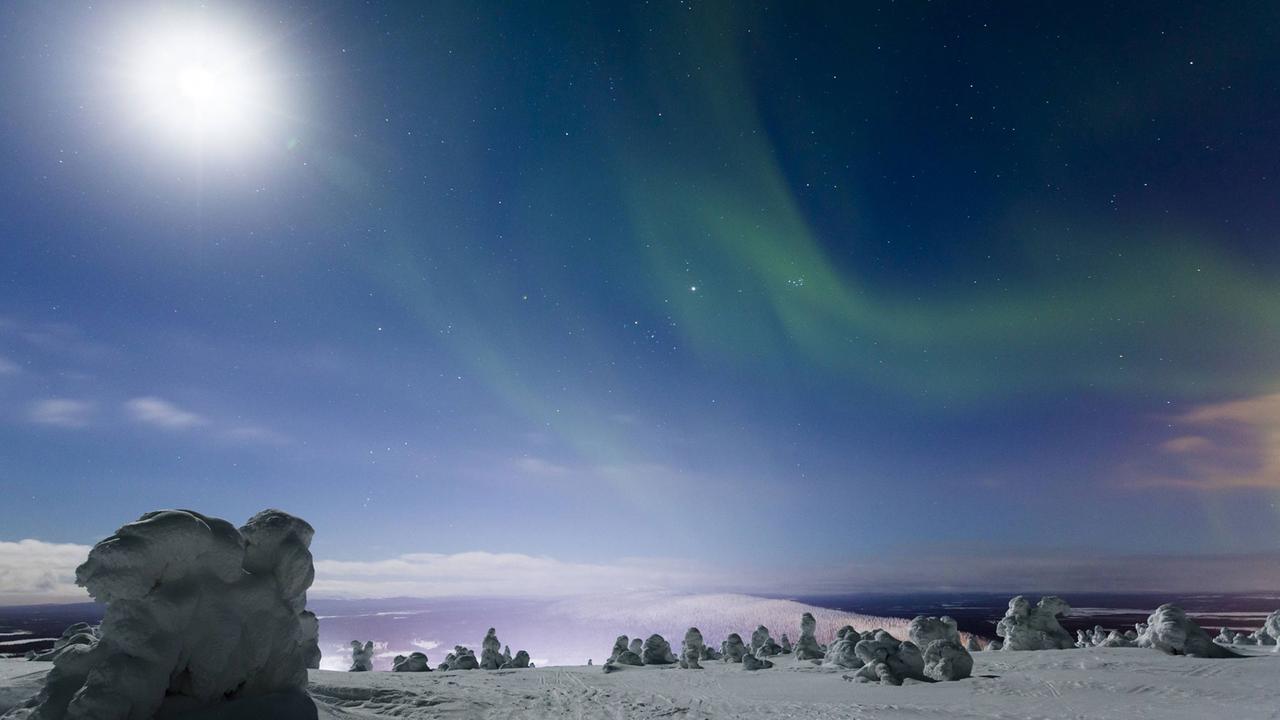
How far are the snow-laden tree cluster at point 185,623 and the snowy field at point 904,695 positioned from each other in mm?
2807

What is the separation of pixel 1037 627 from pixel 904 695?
17.9m

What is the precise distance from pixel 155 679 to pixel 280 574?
271 cm

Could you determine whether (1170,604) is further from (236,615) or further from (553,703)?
(236,615)

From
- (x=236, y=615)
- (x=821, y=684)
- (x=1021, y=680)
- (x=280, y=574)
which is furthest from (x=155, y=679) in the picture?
(x=1021, y=680)

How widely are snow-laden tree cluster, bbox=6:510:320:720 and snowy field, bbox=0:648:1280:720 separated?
281 cm

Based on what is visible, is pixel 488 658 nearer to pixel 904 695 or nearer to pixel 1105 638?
pixel 904 695

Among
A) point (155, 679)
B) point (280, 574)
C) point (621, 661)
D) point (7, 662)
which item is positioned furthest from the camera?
point (621, 661)

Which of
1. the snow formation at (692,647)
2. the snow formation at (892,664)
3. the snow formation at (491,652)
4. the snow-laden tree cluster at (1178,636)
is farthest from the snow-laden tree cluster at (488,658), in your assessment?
the snow-laden tree cluster at (1178,636)

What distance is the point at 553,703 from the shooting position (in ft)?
68.7

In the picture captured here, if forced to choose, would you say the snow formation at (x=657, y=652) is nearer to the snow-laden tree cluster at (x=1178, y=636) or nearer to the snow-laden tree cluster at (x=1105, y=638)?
the snow-laden tree cluster at (x=1105, y=638)

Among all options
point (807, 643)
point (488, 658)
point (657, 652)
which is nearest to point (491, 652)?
point (488, 658)

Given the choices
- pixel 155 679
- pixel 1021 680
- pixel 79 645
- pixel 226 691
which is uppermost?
pixel 79 645

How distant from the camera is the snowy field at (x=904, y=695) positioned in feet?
49.9

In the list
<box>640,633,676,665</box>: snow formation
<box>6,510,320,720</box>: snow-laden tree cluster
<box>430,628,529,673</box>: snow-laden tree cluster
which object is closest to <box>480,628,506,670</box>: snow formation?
<box>430,628,529,673</box>: snow-laden tree cluster
